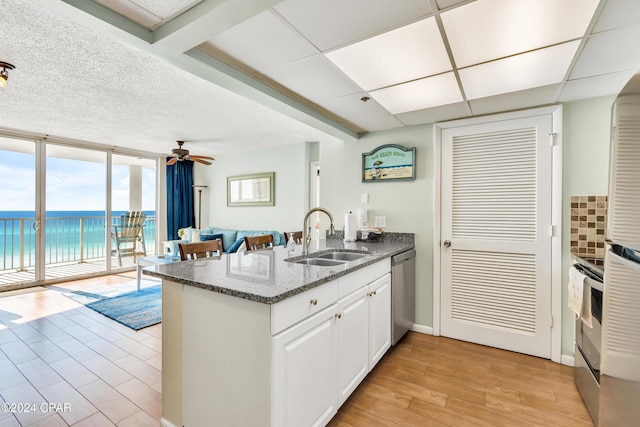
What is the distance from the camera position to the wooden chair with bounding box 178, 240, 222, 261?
212 cm

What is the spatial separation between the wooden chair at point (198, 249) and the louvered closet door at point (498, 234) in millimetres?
2181

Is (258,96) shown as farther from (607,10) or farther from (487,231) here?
(487,231)

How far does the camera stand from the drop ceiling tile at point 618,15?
126cm

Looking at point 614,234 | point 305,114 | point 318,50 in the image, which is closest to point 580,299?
point 614,234

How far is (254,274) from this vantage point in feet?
5.07

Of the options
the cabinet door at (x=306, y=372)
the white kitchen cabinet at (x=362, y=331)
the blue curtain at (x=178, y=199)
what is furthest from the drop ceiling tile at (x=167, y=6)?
the blue curtain at (x=178, y=199)

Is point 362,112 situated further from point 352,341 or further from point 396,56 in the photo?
point 352,341

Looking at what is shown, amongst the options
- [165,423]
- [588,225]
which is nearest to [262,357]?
[165,423]

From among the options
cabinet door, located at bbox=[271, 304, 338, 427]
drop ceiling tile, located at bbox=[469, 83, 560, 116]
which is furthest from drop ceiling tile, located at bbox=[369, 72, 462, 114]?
cabinet door, located at bbox=[271, 304, 338, 427]

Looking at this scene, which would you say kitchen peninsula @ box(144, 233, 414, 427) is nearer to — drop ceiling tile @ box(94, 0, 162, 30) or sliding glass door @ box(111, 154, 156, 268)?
drop ceiling tile @ box(94, 0, 162, 30)

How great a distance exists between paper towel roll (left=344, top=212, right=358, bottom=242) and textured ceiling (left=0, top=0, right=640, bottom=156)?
915 millimetres

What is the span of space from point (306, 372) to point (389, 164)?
2.36 metres

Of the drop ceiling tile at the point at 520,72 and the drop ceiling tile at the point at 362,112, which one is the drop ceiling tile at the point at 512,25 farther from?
the drop ceiling tile at the point at 362,112

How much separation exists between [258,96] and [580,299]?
2511 millimetres
